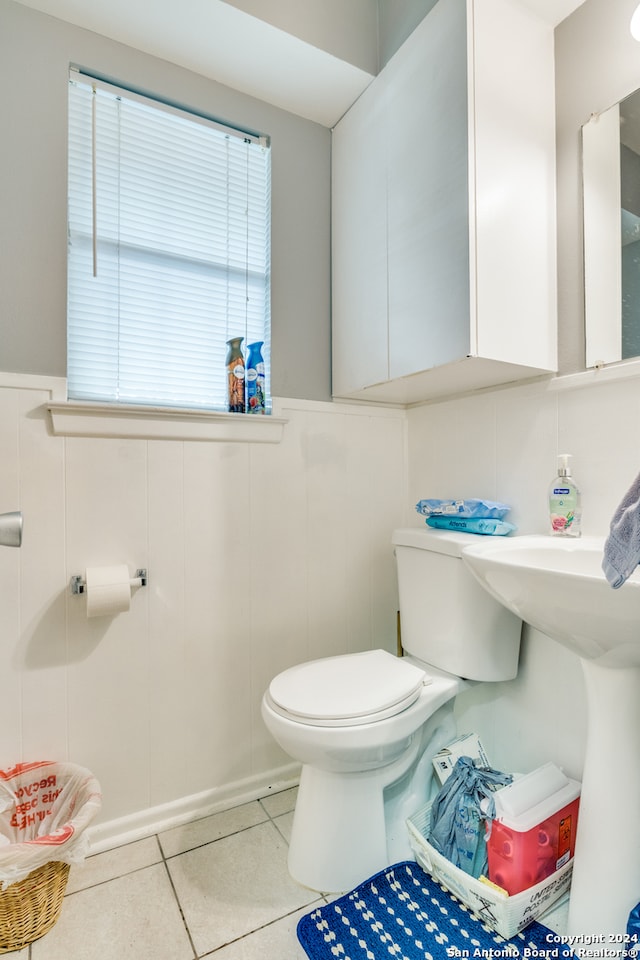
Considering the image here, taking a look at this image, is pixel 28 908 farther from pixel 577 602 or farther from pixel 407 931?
pixel 577 602

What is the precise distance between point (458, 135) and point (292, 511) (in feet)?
3.79

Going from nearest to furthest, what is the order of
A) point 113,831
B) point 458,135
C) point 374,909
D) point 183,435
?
point 374,909 → point 458,135 → point 113,831 → point 183,435

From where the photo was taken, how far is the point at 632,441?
48.1 inches

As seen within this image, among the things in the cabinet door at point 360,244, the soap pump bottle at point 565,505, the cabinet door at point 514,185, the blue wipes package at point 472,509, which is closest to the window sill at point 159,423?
the cabinet door at point 360,244

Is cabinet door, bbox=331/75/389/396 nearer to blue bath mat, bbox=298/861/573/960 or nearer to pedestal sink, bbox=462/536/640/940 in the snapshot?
pedestal sink, bbox=462/536/640/940

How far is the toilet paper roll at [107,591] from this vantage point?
4.26 feet

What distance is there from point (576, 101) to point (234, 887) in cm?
221

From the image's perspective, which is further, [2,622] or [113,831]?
[113,831]

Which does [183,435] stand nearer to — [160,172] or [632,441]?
[160,172]

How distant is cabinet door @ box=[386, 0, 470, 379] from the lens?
126 centimetres

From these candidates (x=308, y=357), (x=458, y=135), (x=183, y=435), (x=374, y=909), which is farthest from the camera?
(x=308, y=357)

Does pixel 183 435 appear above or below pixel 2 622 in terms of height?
above

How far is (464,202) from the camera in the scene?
1.25 metres

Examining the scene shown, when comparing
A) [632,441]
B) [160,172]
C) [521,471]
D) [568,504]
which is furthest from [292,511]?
[160,172]
